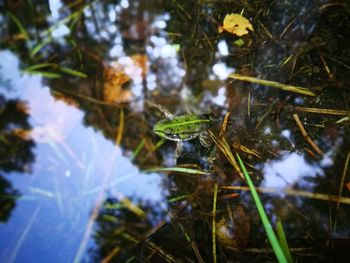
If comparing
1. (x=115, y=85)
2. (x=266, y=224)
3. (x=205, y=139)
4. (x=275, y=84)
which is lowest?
(x=266, y=224)

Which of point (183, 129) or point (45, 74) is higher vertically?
point (45, 74)

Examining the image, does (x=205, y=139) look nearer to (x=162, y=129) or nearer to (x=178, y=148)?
(x=178, y=148)

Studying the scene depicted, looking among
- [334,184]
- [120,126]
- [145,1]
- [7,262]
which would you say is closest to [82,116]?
[120,126]

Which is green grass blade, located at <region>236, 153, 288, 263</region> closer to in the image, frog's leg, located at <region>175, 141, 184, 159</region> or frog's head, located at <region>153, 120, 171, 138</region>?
frog's leg, located at <region>175, 141, 184, 159</region>

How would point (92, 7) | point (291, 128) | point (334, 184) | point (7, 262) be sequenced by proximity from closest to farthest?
point (7, 262) → point (334, 184) → point (291, 128) → point (92, 7)

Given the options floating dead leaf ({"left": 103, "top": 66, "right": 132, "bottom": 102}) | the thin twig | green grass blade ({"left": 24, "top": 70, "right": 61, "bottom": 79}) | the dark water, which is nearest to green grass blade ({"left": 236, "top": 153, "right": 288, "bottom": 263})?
the dark water

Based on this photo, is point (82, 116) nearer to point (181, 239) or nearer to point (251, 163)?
point (181, 239)

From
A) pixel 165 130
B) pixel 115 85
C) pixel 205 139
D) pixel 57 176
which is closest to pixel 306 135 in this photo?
pixel 205 139
